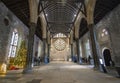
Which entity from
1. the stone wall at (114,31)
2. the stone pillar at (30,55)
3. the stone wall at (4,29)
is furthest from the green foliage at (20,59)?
the stone wall at (114,31)

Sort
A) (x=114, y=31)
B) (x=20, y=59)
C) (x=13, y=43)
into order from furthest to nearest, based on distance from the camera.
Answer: (x=13, y=43) < (x=20, y=59) < (x=114, y=31)

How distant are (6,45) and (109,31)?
1326 cm

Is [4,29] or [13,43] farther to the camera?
[13,43]

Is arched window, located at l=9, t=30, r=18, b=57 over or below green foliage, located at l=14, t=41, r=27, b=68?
over

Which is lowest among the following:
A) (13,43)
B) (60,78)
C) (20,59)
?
(60,78)

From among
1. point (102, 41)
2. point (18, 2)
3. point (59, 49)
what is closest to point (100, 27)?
point (102, 41)

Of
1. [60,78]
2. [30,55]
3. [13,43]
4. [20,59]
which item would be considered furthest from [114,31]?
[13,43]

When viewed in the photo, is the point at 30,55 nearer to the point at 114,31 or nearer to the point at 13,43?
the point at 13,43

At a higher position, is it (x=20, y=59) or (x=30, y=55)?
(x=30, y=55)

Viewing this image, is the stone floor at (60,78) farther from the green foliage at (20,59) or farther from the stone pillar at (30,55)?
the green foliage at (20,59)

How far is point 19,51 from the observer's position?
1110 centimetres

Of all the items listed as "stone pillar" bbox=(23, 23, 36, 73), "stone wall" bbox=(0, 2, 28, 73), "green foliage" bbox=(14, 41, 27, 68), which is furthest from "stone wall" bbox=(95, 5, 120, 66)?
"stone wall" bbox=(0, 2, 28, 73)

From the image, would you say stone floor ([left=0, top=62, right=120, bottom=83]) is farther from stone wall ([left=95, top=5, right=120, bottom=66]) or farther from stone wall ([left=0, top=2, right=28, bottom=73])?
stone wall ([left=95, top=5, right=120, bottom=66])

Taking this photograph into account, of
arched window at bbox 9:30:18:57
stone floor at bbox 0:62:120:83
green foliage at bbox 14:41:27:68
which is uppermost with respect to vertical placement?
arched window at bbox 9:30:18:57
